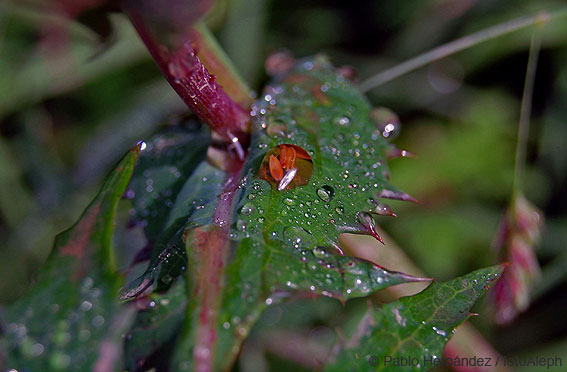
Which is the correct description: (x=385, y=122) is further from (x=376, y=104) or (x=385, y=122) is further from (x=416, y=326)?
(x=376, y=104)

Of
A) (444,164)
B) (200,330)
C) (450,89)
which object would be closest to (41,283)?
(200,330)

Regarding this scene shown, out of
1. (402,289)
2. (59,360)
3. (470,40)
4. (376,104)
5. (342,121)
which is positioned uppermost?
(59,360)

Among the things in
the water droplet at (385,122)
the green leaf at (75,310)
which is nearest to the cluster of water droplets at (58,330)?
the green leaf at (75,310)

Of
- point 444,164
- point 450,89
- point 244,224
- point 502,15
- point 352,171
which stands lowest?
point 444,164

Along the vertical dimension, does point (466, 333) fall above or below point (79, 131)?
below

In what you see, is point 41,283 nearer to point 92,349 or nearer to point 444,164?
point 92,349

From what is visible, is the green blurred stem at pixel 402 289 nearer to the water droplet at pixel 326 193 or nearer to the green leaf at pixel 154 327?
the water droplet at pixel 326 193

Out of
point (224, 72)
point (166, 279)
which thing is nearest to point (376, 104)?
point (224, 72)
